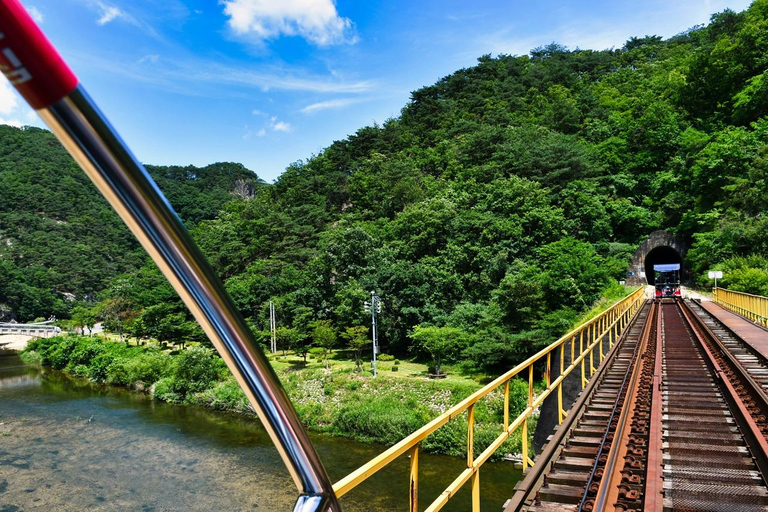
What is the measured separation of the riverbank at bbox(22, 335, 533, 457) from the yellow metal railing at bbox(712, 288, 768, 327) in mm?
10017

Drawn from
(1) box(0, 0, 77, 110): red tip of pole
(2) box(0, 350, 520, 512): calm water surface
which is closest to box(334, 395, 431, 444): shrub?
(2) box(0, 350, 520, 512): calm water surface

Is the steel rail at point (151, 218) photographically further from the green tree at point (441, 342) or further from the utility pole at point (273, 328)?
the utility pole at point (273, 328)

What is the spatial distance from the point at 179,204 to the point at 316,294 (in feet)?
164

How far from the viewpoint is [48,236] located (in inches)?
2904

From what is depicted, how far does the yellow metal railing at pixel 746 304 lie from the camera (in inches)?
663

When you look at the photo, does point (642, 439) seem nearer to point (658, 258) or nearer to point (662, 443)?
point (662, 443)

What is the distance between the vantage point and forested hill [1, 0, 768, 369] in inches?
1156

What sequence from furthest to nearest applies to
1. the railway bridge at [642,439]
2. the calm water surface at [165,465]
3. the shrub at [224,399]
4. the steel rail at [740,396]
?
the shrub at [224,399] < the calm water surface at [165,465] < the steel rail at [740,396] < the railway bridge at [642,439]

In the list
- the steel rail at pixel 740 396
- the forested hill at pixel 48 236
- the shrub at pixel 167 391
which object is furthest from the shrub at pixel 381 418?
the forested hill at pixel 48 236

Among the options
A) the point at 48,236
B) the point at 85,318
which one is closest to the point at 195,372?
the point at 85,318

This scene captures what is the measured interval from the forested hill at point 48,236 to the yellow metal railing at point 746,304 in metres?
66.9

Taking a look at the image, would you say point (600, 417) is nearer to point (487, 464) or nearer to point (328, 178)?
point (487, 464)

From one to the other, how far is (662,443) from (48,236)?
87.5m

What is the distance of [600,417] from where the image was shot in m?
7.13
